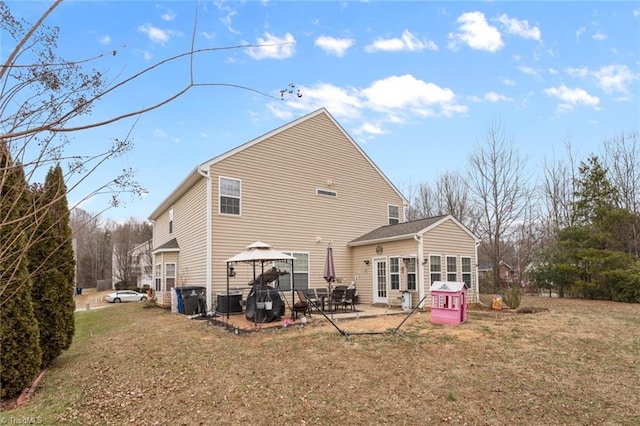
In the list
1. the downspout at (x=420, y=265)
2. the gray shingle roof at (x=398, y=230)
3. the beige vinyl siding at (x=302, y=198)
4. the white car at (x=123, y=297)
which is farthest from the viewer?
the white car at (x=123, y=297)

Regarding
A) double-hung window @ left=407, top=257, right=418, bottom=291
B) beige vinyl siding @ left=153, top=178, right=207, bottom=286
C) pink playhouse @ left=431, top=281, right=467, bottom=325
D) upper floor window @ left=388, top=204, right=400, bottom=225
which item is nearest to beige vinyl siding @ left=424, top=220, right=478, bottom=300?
double-hung window @ left=407, top=257, right=418, bottom=291

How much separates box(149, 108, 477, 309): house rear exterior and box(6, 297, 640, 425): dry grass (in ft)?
15.0

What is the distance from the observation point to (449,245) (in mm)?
14797

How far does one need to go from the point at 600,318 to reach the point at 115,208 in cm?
1343

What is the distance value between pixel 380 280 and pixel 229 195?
6.54m

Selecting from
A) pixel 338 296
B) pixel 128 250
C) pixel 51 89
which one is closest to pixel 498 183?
pixel 338 296

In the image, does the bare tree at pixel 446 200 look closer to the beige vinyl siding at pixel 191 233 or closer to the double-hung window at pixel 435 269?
the double-hung window at pixel 435 269

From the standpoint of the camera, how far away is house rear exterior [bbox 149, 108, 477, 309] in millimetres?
13742

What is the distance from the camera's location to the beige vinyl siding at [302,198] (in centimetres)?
1393

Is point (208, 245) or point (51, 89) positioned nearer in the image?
point (51, 89)

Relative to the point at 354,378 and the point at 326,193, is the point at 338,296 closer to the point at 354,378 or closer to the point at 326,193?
the point at 326,193

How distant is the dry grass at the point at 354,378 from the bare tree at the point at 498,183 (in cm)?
1523

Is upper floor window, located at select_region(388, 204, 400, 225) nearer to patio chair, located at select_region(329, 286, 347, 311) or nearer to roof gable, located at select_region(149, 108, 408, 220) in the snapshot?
roof gable, located at select_region(149, 108, 408, 220)

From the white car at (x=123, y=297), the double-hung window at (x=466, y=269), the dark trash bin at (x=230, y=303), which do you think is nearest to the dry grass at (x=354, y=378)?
the dark trash bin at (x=230, y=303)
